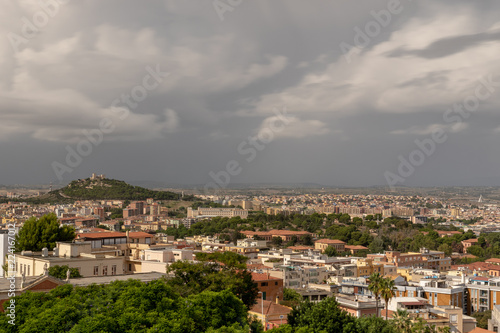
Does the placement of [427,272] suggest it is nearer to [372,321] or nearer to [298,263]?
[298,263]

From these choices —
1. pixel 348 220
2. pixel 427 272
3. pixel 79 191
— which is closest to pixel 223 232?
pixel 348 220

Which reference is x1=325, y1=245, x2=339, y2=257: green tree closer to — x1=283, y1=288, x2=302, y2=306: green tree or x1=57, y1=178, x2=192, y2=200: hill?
x1=283, y1=288, x2=302, y2=306: green tree

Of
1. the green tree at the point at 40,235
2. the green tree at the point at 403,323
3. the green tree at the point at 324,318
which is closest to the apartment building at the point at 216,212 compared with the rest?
the green tree at the point at 40,235

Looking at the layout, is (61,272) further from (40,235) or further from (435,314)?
(435,314)

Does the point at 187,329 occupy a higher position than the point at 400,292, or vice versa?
the point at 187,329

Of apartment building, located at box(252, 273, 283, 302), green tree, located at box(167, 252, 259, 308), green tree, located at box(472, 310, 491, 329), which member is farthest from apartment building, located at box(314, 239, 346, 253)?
green tree, located at box(167, 252, 259, 308)

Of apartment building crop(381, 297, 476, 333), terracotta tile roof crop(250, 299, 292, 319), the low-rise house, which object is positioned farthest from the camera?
apartment building crop(381, 297, 476, 333)

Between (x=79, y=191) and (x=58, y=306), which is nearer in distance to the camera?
(x=58, y=306)

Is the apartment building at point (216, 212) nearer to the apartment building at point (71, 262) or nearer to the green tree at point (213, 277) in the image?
the apartment building at point (71, 262)
